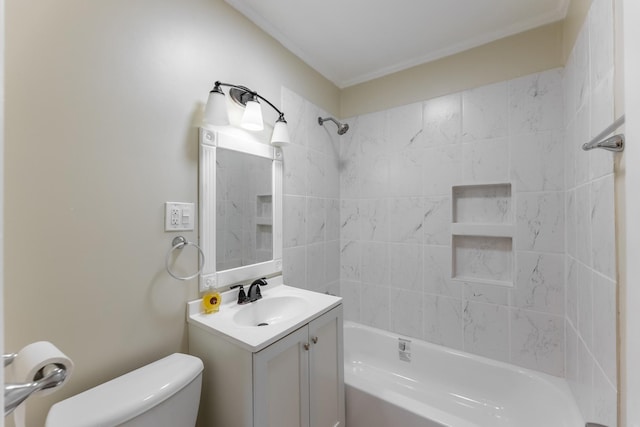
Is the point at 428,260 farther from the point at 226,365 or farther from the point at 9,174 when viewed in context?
the point at 9,174

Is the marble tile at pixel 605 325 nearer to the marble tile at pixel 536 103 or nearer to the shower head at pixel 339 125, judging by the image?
the marble tile at pixel 536 103

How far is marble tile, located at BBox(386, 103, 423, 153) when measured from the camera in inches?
79.4

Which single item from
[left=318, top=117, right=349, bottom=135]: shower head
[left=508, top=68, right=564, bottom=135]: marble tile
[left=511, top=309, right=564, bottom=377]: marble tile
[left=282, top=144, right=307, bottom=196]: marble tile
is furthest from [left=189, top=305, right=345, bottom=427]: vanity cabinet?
[left=508, top=68, right=564, bottom=135]: marble tile

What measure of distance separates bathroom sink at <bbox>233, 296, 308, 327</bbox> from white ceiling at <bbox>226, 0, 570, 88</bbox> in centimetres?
160

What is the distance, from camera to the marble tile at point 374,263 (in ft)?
7.13

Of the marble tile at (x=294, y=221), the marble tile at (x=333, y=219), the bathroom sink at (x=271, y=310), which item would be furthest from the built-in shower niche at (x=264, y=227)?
the marble tile at (x=333, y=219)

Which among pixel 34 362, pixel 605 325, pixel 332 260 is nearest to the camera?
pixel 34 362

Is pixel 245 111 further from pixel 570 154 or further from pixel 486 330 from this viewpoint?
pixel 486 330

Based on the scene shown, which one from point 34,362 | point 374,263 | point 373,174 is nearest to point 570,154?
point 373,174

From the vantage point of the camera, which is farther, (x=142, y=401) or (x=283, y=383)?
(x=283, y=383)

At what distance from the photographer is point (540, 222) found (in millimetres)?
1618

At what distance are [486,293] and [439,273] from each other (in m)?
0.30

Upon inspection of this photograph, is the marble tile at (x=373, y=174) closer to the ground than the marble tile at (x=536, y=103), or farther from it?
closer to the ground

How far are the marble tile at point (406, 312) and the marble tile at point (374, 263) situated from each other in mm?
135
